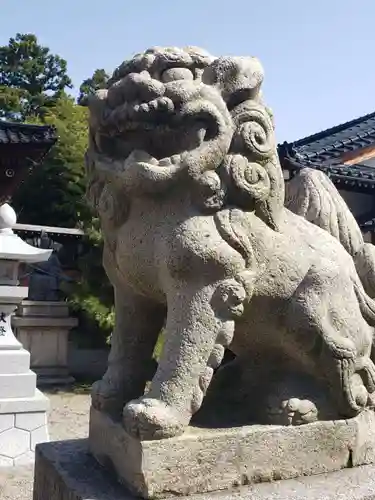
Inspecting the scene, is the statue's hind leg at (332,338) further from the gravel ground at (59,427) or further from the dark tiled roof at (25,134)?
the dark tiled roof at (25,134)

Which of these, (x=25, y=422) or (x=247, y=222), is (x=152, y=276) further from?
(x=25, y=422)

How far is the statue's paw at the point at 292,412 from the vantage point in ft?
5.34

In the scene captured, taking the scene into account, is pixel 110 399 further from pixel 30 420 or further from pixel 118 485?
pixel 30 420

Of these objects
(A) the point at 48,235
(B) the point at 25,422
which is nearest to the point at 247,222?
(B) the point at 25,422

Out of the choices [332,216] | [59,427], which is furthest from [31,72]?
[332,216]

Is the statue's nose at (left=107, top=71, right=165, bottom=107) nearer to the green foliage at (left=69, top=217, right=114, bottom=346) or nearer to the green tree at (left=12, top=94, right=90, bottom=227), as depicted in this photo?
the green foliage at (left=69, top=217, right=114, bottom=346)

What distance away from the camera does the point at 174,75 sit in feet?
5.08

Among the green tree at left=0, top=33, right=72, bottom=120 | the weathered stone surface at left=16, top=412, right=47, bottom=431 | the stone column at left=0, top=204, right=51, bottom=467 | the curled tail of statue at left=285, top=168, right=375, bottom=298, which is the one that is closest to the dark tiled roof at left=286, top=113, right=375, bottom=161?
the stone column at left=0, top=204, right=51, bottom=467

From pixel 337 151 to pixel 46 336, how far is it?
6052 mm

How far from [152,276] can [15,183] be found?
641cm

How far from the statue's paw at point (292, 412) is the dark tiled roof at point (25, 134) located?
5.95m

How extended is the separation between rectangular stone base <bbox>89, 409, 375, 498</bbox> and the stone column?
2584 mm

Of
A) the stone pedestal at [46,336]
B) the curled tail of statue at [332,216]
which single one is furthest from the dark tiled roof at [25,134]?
the curled tail of statue at [332,216]

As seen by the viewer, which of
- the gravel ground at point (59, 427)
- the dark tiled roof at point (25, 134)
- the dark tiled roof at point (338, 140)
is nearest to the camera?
the gravel ground at point (59, 427)
